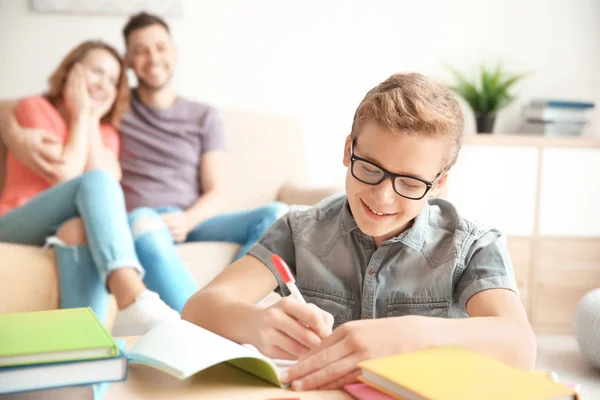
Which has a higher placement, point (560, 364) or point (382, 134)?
point (382, 134)

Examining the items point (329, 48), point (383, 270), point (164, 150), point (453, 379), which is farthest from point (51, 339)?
point (329, 48)

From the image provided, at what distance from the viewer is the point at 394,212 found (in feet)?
3.19

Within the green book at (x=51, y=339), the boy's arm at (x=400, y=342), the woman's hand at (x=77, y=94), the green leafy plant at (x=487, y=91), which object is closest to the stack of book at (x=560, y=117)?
the green leafy plant at (x=487, y=91)

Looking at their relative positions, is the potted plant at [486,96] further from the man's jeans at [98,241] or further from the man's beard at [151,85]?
the man's jeans at [98,241]

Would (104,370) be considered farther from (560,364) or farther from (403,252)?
(560,364)

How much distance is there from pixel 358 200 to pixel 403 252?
0.44 feet

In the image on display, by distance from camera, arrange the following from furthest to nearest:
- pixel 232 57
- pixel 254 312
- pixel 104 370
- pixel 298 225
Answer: pixel 232 57
pixel 298 225
pixel 254 312
pixel 104 370

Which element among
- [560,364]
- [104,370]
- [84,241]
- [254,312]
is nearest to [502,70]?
[560,364]

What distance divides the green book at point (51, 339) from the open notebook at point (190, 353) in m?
0.06

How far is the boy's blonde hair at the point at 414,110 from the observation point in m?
0.96

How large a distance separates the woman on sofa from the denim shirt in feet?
2.48

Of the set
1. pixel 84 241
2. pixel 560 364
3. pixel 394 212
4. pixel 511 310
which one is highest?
pixel 394 212

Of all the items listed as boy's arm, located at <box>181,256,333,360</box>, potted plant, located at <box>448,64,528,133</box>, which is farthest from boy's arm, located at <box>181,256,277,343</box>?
potted plant, located at <box>448,64,528,133</box>

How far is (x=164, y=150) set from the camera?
2652mm
